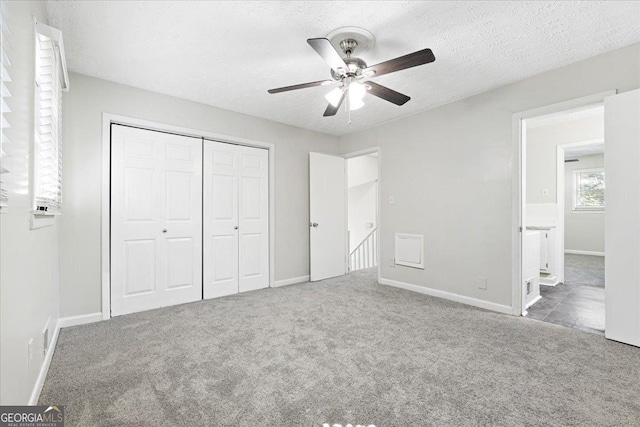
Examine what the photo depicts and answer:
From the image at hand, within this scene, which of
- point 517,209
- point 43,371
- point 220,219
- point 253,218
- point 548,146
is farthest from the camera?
point 548,146

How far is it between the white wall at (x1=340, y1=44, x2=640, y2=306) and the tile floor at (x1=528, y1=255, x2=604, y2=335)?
47 cm

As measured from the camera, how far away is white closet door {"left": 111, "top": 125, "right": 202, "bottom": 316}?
3.13m

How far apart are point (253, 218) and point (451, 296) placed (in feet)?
9.27

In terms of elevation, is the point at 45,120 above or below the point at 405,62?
below

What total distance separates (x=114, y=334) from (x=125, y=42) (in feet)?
8.25

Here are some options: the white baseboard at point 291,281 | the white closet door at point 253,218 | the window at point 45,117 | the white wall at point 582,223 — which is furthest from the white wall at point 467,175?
the white wall at point 582,223

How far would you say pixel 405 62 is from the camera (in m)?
1.97

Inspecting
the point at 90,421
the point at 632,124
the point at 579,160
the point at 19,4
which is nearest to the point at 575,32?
the point at 632,124

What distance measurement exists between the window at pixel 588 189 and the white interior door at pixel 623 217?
245 inches

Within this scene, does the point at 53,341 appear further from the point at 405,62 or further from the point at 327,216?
the point at 327,216

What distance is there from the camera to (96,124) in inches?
118

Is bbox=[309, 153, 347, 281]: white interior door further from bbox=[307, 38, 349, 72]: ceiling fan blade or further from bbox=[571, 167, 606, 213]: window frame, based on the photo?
bbox=[571, 167, 606, 213]: window frame

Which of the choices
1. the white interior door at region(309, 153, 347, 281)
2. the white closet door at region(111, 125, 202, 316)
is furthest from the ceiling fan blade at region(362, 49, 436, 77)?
the white interior door at region(309, 153, 347, 281)

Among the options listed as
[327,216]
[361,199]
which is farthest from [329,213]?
[361,199]
